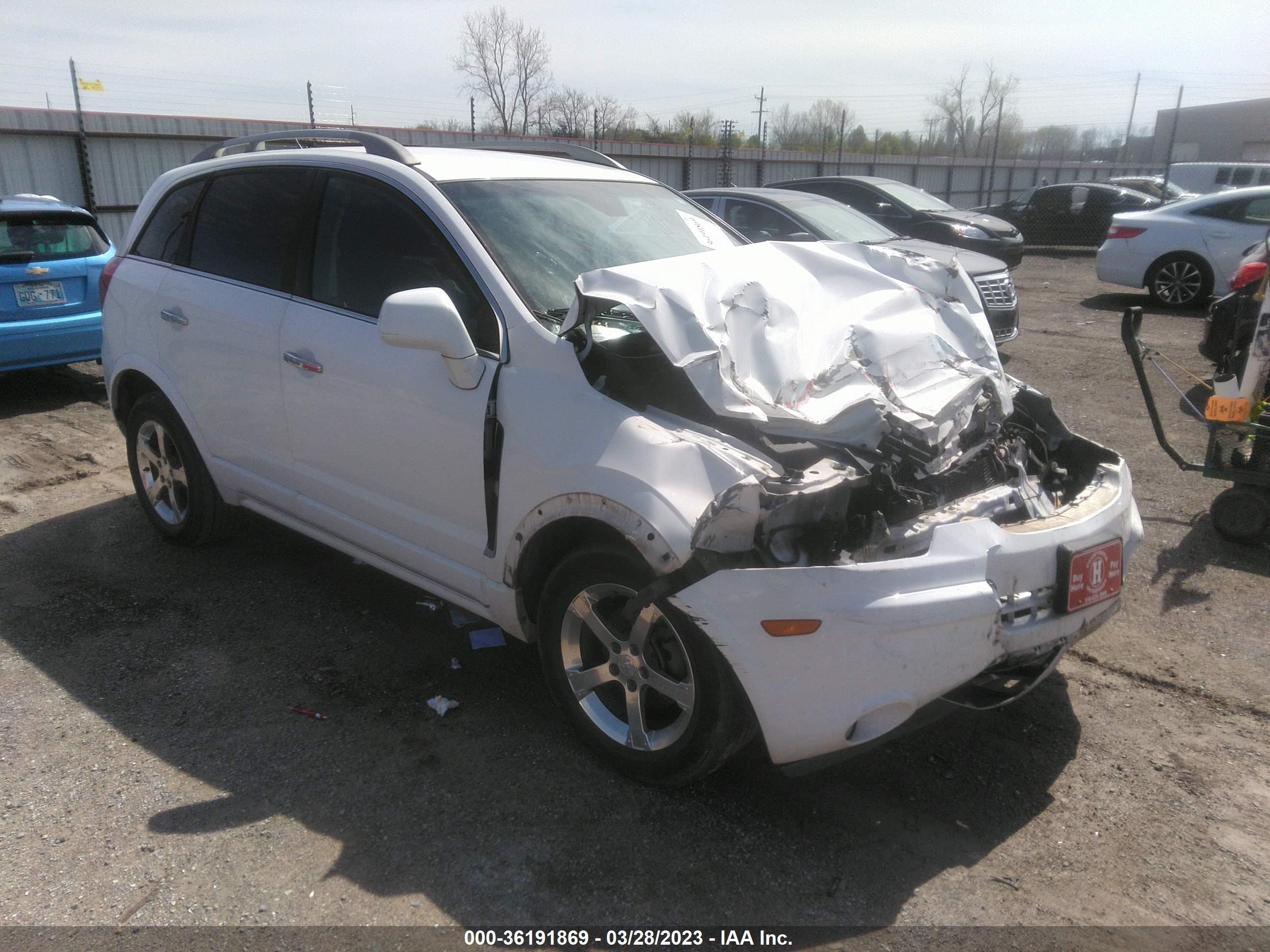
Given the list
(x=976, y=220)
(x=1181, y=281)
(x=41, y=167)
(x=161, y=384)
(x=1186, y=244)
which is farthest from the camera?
(x=976, y=220)

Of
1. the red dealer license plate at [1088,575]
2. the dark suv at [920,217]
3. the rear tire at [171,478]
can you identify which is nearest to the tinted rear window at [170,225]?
the rear tire at [171,478]

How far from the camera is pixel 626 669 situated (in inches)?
A: 115

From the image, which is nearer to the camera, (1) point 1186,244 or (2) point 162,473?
(2) point 162,473

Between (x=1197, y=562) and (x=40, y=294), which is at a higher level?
(x=40, y=294)

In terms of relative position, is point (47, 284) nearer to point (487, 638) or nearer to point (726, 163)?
point (487, 638)

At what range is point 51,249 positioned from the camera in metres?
7.66

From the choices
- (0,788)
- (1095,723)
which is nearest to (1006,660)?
(1095,723)

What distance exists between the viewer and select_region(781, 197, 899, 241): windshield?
9180 mm

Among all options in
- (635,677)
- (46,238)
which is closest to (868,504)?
(635,677)

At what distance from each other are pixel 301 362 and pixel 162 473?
1611mm

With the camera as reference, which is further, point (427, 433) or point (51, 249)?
point (51, 249)

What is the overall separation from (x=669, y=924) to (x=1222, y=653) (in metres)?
2.66

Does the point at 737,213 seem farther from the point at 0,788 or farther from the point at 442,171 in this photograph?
the point at 0,788

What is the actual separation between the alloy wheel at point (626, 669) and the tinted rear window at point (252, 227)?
200 centimetres
